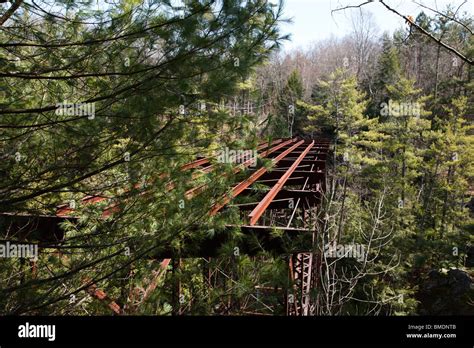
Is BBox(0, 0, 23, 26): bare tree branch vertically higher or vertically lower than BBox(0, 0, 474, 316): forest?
higher

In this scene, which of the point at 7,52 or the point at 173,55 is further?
the point at 7,52

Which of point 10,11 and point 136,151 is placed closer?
point 10,11

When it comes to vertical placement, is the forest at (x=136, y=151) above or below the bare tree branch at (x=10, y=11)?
below

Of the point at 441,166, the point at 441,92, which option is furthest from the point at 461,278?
the point at 441,92

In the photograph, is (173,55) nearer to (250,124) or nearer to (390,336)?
(250,124)

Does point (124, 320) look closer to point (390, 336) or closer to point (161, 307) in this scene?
point (161, 307)

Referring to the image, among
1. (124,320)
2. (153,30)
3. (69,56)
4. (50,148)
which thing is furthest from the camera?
(50,148)

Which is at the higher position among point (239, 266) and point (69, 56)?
point (69, 56)

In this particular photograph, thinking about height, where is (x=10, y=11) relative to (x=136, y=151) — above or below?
above

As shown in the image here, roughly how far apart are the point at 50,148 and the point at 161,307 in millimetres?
1721

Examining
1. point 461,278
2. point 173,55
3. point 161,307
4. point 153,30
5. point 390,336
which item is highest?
point 153,30

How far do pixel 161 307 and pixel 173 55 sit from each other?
2127 mm

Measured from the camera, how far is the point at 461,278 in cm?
1658

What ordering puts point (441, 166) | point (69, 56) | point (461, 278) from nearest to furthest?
point (69, 56)
point (461, 278)
point (441, 166)
